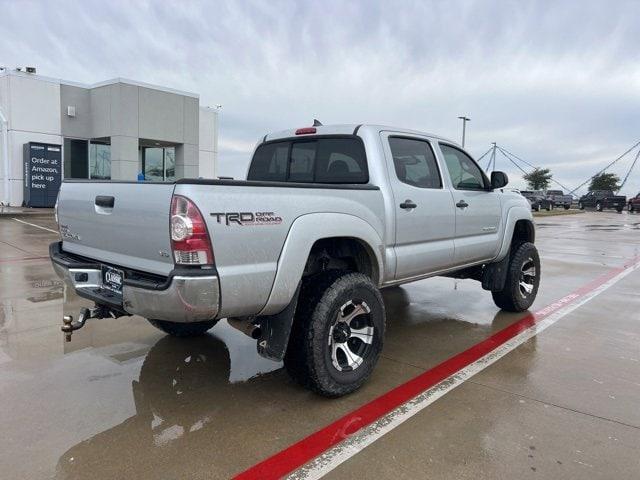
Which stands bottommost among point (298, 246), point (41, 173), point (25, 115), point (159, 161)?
point (298, 246)

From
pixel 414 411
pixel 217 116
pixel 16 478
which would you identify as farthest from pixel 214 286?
pixel 217 116

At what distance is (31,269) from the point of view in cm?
838

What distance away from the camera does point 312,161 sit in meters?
4.64

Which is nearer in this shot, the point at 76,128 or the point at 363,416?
the point at 363,416

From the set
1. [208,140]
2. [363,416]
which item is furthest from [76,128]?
[363,416]

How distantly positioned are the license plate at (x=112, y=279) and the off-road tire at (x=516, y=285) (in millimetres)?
4351

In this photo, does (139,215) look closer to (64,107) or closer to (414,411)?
(414,411)

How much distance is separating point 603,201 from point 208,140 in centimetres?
3539

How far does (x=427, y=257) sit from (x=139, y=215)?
8.33 feet

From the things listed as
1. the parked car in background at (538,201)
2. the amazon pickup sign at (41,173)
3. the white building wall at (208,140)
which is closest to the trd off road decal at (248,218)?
the amazon pickup sign at (41,173)

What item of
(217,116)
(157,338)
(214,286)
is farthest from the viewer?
(217,116)

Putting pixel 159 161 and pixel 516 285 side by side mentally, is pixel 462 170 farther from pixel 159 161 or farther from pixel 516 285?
pixel 159 161

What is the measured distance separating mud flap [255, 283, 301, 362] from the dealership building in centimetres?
1716

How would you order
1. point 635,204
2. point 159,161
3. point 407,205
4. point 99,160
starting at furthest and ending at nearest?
1. point 635,204
2. point 159,161
3. point 99,160
4. point 407,205
